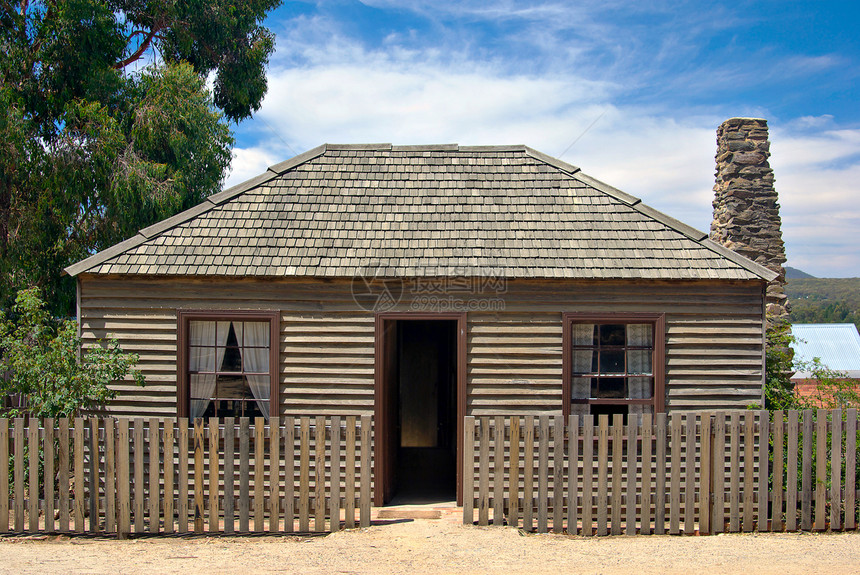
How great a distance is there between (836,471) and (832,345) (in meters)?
16.9

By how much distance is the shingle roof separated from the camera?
25.2ft

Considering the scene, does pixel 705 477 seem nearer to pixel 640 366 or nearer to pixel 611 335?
pixel 640 366

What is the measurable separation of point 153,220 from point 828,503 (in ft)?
47.6

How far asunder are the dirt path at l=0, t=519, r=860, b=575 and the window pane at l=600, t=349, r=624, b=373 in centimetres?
251

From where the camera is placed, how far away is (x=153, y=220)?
47.1ft

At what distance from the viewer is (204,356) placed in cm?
788

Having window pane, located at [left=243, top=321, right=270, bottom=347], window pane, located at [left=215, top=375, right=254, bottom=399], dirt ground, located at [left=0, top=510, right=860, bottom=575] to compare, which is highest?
window pane, located at [left=243, top=321, right=270, bottom=347]

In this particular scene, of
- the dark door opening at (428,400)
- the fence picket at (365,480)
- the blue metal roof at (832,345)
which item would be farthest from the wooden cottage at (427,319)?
the blue metal roof at (832,345)

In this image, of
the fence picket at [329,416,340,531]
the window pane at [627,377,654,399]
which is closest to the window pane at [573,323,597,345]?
the window pane at [627,377,654,399]

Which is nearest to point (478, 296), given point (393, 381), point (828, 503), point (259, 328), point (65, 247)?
point (393, 381)

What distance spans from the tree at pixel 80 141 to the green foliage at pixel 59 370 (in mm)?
7237

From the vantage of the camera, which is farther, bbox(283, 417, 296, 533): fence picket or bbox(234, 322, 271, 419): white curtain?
bbox(234, 322, 271, 419): white curtain

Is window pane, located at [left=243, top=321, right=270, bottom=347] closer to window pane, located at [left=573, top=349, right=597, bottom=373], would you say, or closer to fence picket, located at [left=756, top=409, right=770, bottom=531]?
window pane, located at [left=573, top=349, right=597, bottom=373]

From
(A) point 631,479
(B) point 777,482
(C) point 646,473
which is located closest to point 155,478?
(A) point 631,479
